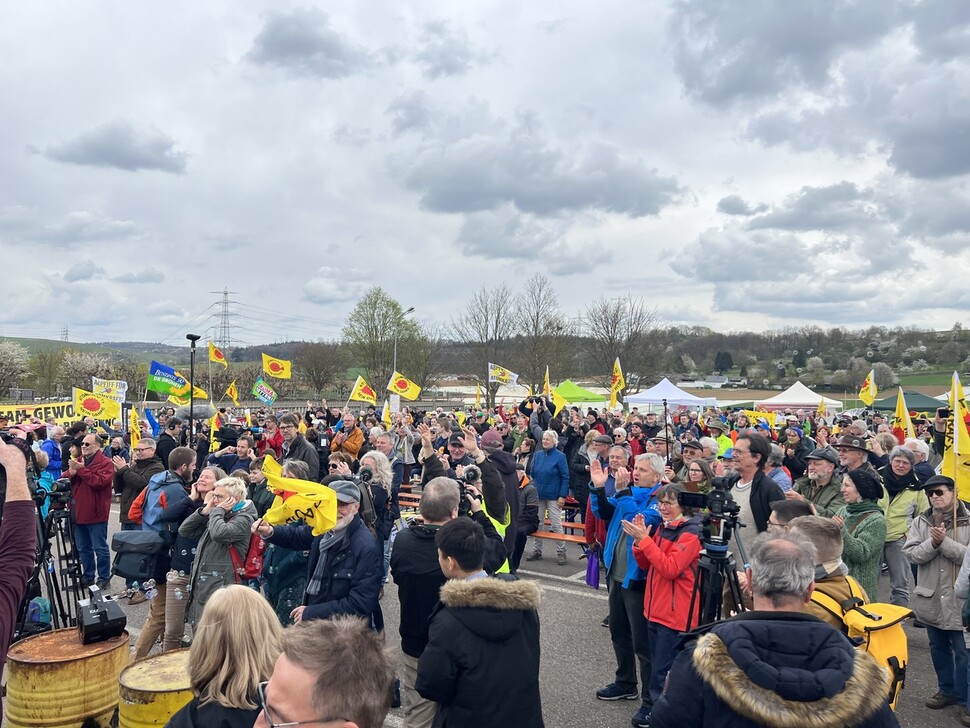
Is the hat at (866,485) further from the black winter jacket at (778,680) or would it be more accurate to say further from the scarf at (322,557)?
the scarf at (322,557)

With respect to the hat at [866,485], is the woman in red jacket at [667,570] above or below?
below

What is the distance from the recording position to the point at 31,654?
3965mm

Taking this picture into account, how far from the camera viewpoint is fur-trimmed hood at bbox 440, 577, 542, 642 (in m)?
3.10

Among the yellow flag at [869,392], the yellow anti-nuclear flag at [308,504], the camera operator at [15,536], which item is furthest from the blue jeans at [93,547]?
the yellow flag at [869,392]

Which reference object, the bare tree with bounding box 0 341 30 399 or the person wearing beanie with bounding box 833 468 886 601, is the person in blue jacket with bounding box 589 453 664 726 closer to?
the person wearing beanie with bounding box 833 468 886 601

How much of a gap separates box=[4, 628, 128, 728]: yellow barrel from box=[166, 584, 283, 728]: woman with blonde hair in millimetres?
1523

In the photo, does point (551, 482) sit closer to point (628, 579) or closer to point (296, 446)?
point (296, 446)

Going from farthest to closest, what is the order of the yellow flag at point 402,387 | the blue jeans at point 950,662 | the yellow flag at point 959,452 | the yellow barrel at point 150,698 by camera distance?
the yellow flag at point 402,387
the blue jeans at point 950,662
the yellow flag at point 959,452
the yellow barrel at point 150,698

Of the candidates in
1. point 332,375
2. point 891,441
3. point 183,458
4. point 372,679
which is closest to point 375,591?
point 372,679

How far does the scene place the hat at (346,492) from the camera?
184 inches

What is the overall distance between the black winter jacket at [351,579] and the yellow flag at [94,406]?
1408 centimetres

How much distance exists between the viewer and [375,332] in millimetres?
59812

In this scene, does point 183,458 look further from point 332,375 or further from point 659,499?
point 332,375

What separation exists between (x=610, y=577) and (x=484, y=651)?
260 cm
